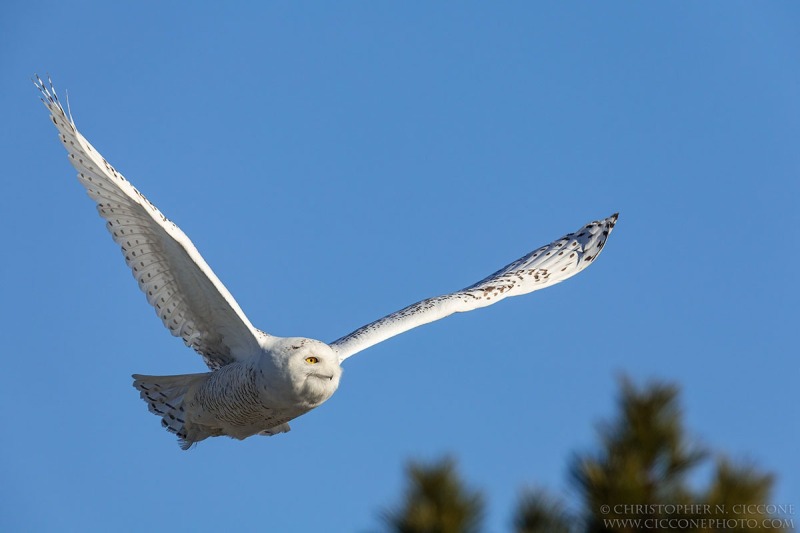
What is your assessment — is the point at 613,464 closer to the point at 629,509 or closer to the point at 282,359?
the point at 629,509

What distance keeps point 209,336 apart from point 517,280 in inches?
140

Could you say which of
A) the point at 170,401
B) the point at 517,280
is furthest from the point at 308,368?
the point at 517,280

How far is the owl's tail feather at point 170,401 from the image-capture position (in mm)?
12383

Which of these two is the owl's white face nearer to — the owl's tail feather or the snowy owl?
the snowy owl

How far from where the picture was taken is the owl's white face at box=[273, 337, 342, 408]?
1068 centimetres

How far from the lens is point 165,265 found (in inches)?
461

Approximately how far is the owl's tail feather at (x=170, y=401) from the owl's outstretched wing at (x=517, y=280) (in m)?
1.59

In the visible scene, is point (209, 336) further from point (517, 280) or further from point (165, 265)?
point (517, 280)

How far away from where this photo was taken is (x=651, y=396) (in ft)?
21.4

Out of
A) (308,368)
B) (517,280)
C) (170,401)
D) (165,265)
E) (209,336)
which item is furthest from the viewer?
(517,280)

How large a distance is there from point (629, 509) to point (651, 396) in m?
0.57

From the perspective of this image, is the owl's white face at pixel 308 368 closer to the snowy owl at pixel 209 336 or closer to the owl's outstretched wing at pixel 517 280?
the snowy owl at pixel 209 336

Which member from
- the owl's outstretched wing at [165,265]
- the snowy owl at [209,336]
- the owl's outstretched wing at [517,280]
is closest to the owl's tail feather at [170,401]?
the snowy owl at [209,336]

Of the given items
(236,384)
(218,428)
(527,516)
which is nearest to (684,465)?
(527,516)
